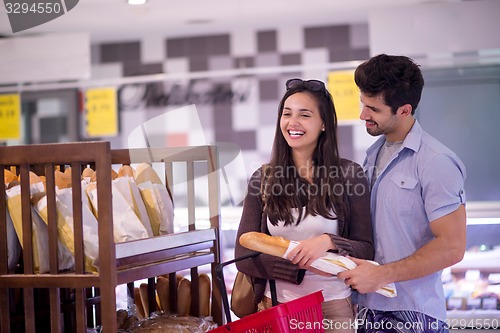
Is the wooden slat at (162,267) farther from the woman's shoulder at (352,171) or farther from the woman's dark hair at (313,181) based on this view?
the woman's shoulder at (352,171)

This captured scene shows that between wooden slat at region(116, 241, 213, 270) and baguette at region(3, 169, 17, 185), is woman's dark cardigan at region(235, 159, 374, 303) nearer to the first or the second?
wooden slat at region(116, 241, 213, 270)

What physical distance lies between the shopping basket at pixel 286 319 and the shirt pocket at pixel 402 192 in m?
0.34

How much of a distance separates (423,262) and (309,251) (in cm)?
31

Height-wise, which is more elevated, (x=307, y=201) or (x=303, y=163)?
(x=303, y=163)

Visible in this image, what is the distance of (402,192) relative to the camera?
1.71 m

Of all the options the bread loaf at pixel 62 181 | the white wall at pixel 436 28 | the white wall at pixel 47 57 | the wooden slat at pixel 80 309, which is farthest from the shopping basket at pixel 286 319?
the white wall at pixel 47 57

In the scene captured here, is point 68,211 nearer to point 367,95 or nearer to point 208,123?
point 367,95

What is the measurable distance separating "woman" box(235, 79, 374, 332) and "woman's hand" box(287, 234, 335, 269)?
3.6 inches

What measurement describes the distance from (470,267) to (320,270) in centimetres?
239

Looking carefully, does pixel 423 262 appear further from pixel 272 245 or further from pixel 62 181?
pixel 62 181

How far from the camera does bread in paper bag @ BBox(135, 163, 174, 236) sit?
1.76 meters

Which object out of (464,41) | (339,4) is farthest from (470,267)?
(339,4)

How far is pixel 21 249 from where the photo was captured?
1652mm

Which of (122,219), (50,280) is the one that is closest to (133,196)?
(122,219)
